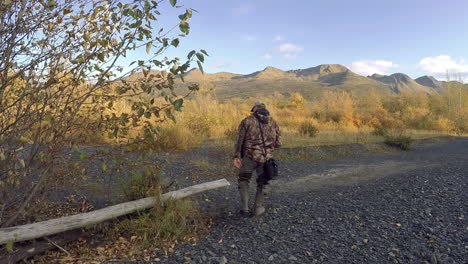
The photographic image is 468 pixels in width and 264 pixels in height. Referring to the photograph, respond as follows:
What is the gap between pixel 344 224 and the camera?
15.3 feet

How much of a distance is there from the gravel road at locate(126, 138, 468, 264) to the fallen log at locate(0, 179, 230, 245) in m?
0.81

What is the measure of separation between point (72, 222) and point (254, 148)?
8.53 ft

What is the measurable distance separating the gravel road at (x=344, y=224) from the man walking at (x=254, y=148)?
0.41 metres

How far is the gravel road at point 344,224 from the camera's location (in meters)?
3.70

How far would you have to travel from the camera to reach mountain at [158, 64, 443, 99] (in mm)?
15522

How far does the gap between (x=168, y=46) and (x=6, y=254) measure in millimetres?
2665

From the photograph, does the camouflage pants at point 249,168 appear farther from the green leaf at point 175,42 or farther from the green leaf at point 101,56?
the green leaf at point 101,56

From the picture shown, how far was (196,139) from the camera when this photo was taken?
11031 mm

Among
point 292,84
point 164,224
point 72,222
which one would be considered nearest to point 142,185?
point 164,224

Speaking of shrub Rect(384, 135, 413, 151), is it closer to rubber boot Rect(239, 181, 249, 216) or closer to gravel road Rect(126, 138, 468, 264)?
gravel road Rect(126, 138, 468, 264)

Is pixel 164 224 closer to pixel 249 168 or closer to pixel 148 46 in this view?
pixel 249 168

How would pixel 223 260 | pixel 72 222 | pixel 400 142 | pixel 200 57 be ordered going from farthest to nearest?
1. pixel 400 142
2. pixel 72 222
3. pixel 223 260
4. pixel 200 57

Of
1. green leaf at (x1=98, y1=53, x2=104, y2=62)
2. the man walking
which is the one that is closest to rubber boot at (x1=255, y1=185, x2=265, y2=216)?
the man walking

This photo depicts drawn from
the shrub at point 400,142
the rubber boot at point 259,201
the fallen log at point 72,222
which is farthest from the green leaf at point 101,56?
the shrub at point 400,142
